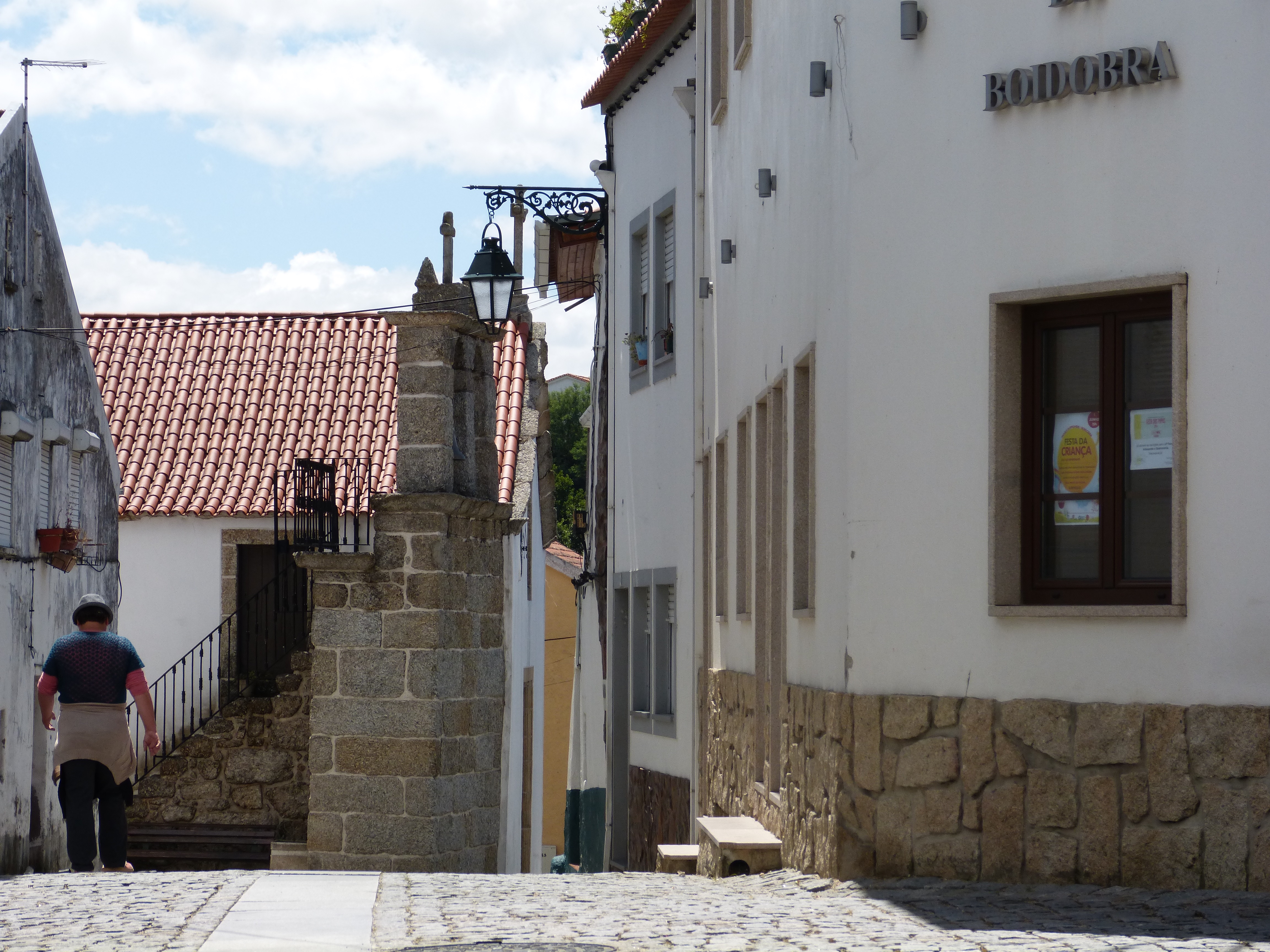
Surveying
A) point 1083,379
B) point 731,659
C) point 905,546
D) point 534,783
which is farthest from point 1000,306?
point 534,783

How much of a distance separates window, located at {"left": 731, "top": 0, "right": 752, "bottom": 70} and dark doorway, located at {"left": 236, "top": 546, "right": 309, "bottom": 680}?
11.1m

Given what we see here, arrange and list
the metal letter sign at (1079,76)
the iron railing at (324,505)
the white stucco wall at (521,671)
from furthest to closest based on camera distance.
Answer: the iron railing at (324,505) → the white stucco wall at (521,671) → the metal letter sign at (1079,76)

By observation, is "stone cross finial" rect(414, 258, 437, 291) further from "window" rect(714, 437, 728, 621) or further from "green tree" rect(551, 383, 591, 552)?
"green tree" rect(551, 383, 591, 552)

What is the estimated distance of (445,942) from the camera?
6.97m

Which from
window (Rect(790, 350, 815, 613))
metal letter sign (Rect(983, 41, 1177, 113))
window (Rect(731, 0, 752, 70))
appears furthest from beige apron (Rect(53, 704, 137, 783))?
metal letter sign (Rect(983, 41, 1177, 113))

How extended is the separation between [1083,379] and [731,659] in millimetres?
5727

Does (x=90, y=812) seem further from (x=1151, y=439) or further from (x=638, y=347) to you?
(x=638, y=347)

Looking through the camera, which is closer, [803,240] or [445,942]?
[445,942]

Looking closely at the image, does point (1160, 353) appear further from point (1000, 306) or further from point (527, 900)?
point (527, 900)

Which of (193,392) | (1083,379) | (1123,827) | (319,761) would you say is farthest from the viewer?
(193,392)

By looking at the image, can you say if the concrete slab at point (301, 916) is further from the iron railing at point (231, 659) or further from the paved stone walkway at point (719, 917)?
the iron railing at point (231, 659)

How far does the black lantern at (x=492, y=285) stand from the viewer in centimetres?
1614

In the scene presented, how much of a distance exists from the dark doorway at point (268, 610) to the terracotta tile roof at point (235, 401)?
85 centimetres

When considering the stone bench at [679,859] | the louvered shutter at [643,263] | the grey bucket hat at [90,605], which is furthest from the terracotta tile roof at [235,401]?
the grey bucket hat at [90,605]
